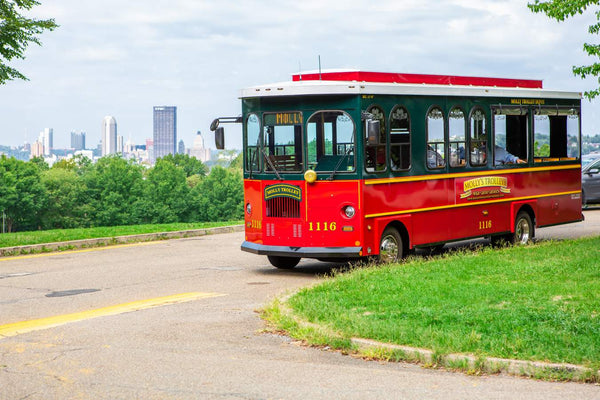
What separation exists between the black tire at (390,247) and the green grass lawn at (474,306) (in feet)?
0.88

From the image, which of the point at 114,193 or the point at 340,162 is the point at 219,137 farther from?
the point at 114,193

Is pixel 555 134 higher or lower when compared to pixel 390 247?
higher

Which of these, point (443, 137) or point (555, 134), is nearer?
point (443, 137)

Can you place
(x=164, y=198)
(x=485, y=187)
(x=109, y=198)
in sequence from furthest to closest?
(x=164, y=198) < (x=109, y=198) < (x=485, y=187)

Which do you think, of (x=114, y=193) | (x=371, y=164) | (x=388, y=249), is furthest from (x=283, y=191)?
(x=114, y=193)

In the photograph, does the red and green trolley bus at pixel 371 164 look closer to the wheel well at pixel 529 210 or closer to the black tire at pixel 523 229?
the black tire at pixel 523 229

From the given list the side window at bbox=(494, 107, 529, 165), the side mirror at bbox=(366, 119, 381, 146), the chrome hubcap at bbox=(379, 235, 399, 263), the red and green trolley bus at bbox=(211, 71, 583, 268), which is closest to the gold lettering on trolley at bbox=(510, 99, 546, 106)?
the side window at bbox=(494, 107, 529, 165)

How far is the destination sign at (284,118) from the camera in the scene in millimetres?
14336

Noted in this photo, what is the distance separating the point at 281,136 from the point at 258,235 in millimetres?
1686

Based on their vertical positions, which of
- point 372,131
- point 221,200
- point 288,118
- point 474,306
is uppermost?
point 288,118

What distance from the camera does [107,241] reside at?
2070 cm

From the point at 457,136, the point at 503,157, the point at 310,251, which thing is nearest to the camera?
the point at 310,251

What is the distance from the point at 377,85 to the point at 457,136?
255 cm

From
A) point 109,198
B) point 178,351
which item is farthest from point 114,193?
point 178,351
